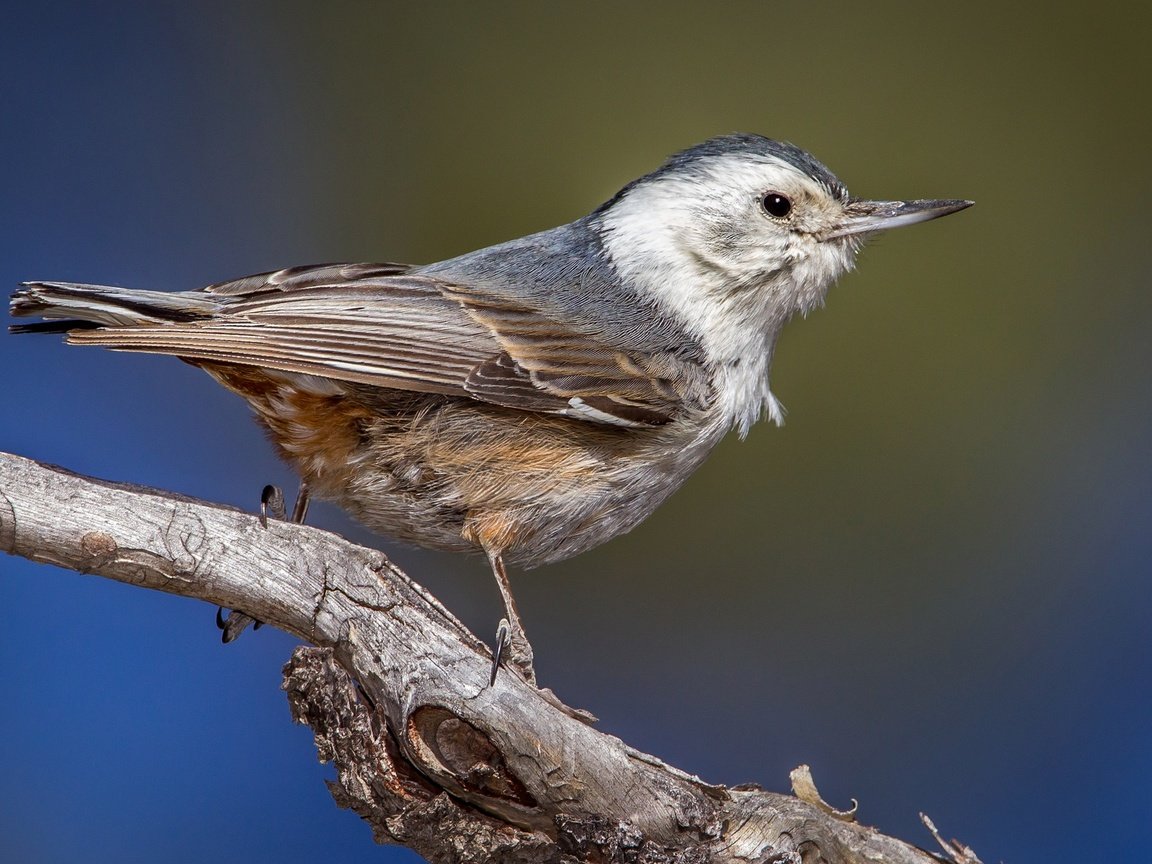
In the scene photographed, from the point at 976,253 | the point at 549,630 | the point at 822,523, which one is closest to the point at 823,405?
the point at 822,523

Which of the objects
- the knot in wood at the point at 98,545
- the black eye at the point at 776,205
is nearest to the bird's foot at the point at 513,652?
the knot in wood at the point at 98,545

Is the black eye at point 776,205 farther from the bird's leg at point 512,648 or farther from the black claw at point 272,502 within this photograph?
the black claw at point 272,502

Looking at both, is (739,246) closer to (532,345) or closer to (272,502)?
(532,345)

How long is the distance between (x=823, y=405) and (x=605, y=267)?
0.56 m

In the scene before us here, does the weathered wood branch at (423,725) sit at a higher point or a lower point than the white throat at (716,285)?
lower

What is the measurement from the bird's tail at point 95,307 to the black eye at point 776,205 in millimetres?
846

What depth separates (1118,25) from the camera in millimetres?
1951

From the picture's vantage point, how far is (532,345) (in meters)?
1.61

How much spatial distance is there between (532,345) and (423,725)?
0.58m

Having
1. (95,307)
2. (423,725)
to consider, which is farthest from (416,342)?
(423,725)

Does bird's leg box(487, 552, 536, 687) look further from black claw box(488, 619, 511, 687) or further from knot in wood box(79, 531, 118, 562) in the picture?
knot in wood box(79, 531, 118, 562)

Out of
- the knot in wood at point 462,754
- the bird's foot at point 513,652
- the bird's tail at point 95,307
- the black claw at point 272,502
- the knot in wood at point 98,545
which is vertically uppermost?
the bird's tail at point 95,307

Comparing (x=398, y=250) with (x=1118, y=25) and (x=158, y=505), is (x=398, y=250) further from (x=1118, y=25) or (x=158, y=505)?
(x=1118, y=25)

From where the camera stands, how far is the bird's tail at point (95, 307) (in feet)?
4.62
